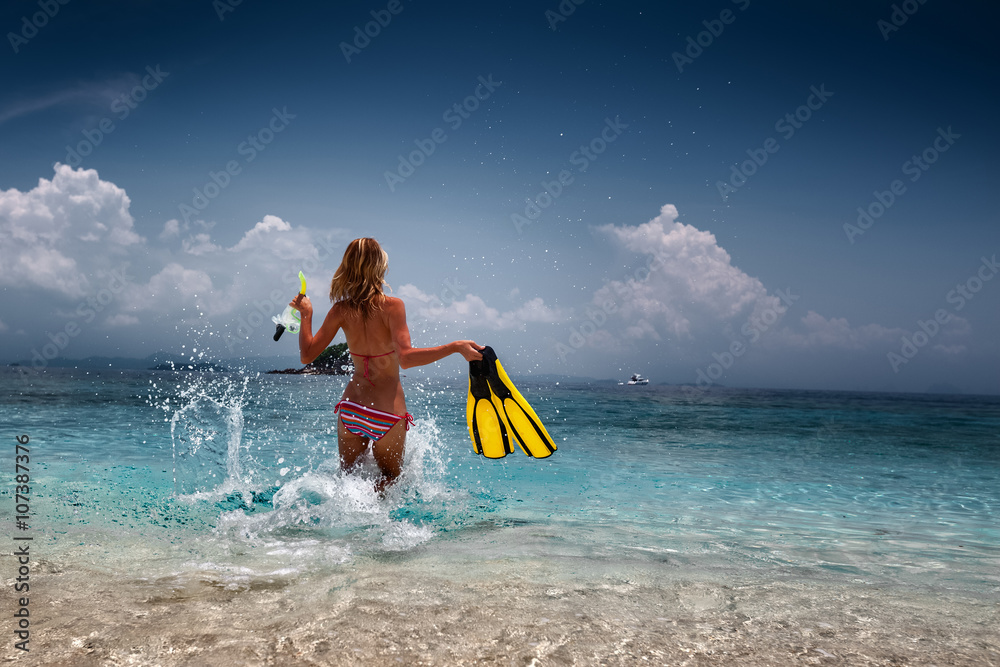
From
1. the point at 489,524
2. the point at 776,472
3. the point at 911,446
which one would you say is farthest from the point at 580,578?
the point at 911,446

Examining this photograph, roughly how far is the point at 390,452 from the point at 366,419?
42 centimetres

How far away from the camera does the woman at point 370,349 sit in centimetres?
493

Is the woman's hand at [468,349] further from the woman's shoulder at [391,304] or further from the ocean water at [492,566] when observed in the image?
the ocean water at [492,566]

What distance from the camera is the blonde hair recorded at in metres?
→ 4.92

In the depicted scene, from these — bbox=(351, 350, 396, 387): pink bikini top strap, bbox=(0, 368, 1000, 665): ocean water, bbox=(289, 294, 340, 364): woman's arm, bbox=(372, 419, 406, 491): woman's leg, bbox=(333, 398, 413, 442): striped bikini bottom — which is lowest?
bbox=(0, 368, 1000, 665): ocean water

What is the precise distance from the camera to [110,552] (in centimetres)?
409

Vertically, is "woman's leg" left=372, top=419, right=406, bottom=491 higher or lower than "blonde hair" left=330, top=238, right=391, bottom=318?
lower

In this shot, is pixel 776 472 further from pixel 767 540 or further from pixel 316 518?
pixel 316 518

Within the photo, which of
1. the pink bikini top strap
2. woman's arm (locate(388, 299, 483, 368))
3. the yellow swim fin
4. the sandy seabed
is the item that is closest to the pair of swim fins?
the yellow swim fin

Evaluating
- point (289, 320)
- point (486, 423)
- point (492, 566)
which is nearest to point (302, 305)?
point (289, 320)

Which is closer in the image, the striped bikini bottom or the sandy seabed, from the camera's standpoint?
the sandy seabed

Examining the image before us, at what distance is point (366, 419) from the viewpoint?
5.18 metres

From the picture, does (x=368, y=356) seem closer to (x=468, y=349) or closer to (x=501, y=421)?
(x=468, y=349)

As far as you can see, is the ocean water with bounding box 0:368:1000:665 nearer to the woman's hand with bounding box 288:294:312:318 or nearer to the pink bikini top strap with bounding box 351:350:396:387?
the pink bikini top strap with bounding box 351:350:396:387
